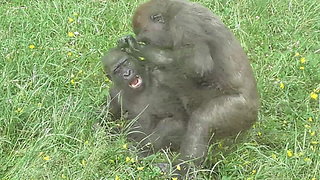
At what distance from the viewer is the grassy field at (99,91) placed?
4539 mm

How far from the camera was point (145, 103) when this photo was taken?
4832 millimetres

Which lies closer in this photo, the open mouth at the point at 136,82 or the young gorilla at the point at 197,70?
the young gorilla at the point at 197,70

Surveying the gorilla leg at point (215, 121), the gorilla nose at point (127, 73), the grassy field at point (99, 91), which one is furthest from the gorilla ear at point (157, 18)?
the grassy field at point (99, 91)

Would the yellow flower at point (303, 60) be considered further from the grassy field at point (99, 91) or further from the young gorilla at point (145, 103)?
the young gorilla at point (145, 103)

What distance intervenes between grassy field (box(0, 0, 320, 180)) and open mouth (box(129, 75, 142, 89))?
1.02 ft

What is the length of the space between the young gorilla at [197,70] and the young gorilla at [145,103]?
10 cm

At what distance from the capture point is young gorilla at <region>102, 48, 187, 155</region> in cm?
475

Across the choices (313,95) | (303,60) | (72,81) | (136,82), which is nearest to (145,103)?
(136,82)

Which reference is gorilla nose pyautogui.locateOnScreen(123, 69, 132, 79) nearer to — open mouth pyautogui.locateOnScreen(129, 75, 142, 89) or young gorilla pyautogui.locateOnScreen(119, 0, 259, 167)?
open mouth pyautogui.locateOnScreen(129, 75, 142, 89)

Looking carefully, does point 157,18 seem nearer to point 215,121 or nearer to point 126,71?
point 126,71

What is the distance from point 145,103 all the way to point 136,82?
17 centimetres

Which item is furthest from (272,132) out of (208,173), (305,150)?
(208,173)

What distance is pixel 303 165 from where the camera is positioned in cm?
460

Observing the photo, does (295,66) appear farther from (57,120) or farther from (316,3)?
(57,120)
